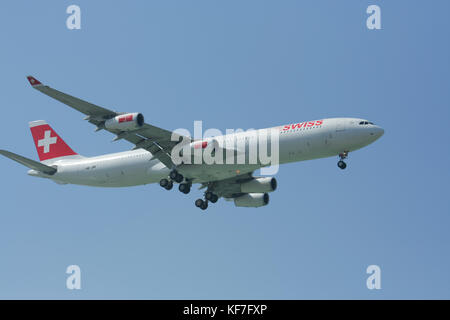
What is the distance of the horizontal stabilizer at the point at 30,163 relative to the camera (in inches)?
2134

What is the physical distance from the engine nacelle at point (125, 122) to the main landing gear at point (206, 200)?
11741 mm

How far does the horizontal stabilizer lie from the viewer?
178 feet

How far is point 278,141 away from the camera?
165 feet

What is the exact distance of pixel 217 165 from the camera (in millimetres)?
52594

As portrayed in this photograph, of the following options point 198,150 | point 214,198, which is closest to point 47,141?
point 214,198

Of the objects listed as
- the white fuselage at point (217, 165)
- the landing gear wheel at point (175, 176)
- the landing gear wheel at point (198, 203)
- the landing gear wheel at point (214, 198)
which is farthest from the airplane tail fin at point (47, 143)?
the landing gear wheel at point (214, 198)

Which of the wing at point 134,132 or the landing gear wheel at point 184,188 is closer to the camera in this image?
the wing at point 134,132

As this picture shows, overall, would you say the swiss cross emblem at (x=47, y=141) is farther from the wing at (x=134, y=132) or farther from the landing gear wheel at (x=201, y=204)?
the landing gear wheel at (x=201, y=204)

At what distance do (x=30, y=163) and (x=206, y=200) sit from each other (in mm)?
14739

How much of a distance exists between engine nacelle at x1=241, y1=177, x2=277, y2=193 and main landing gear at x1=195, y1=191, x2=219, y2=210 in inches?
99.3

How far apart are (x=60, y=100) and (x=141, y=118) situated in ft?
18.8

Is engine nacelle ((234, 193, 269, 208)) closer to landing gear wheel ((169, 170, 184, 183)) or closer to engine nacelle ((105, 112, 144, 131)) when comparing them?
landing gear wheel ((169, 170, 184, 183))

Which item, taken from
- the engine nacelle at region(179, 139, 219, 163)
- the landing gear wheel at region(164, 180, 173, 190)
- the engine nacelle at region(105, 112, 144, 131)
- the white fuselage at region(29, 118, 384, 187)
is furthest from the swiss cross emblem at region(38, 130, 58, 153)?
the engine nacelle at region(105, 112, 144, 131)

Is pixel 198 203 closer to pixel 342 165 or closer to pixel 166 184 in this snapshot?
pixel 166 184
